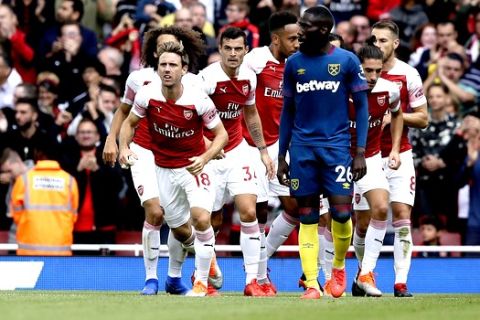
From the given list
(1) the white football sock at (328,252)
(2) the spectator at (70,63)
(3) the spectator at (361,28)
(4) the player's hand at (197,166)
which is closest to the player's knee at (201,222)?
(4) the player's hand at (197,166)

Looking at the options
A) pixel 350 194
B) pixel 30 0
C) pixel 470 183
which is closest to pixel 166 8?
pixel 30 0

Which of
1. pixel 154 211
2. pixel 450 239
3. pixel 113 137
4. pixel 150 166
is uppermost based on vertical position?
pixel 113 137

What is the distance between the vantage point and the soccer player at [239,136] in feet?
48.8

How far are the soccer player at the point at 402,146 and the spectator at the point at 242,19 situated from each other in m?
5.44

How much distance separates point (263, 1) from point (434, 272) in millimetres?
5601

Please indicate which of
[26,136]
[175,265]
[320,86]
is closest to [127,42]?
[26,136]

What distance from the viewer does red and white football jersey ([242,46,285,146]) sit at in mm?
15789

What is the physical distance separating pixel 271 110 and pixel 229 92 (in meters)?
1.08

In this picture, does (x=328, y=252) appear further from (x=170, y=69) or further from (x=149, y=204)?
(x=170, y=69)

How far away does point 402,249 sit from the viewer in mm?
15008

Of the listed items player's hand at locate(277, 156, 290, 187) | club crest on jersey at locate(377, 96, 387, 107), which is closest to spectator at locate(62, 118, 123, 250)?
club crest on jersey at locate(377, 96, 387, 107)

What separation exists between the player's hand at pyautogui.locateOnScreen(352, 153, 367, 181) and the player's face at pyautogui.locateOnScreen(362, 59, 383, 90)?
156cm

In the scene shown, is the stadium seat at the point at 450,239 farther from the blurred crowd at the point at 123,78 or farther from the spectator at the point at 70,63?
the spectator at the point at 70,63

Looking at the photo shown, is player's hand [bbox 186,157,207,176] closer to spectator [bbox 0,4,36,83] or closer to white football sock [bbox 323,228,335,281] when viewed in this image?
white football sock [bbox 323,228,335,281]
